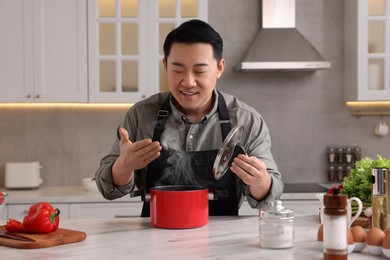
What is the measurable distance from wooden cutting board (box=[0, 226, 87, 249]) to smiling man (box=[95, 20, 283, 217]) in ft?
1.23

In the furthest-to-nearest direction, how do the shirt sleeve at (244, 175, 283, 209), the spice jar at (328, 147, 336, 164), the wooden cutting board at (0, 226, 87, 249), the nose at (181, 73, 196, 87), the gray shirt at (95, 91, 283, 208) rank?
the spice jar at (328, 147, 336, 164) → the gray shirt at (95, 91, 283, 208) → the nose at (181, 73, 196, 87) → the shirt sleeve at (244, 175, 283, 209) → the wooden cutting board at (0, 226, 87, 249)

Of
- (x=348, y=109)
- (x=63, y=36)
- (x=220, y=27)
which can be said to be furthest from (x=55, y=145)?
(x=348, y=109)

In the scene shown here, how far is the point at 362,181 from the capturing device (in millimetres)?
2342

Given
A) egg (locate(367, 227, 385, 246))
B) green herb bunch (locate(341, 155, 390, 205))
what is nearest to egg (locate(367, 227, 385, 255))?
egg (locate(367, 227, 385, 246))

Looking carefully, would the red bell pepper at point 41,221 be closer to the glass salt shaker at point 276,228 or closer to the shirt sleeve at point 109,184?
the shirt sleeve at point 109,184

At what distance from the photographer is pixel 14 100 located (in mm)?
4578

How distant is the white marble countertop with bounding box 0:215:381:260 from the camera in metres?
1.91

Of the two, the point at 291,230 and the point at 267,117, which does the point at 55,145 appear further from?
the point at 291,230

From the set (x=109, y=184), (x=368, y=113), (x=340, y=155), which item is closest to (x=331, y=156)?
(x=340, y=155)

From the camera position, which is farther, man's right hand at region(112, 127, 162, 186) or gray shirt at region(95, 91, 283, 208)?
gray shirt at region(95, 91, 283, 208)

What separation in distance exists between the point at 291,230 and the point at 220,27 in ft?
10.5

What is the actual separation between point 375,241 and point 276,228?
29cm

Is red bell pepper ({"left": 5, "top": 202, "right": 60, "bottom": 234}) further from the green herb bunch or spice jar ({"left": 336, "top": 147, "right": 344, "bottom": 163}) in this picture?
spice jar ({"left": 336, "top": 147, "right": 344, "bottom": 163})

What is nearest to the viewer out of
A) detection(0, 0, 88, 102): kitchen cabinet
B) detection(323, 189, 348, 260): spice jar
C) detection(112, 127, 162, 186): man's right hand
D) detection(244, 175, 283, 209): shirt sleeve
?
detection(323, 189, 348, 260): spice jar
